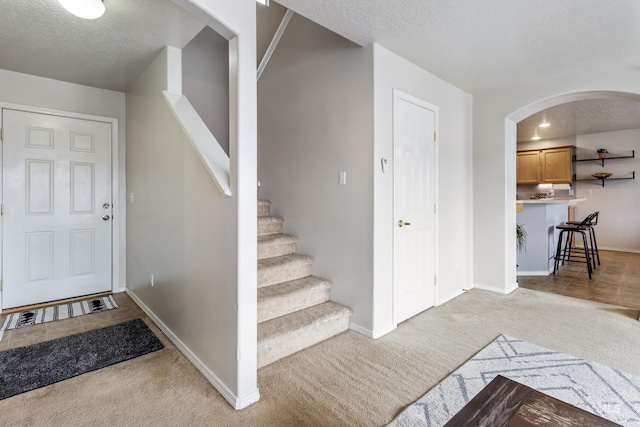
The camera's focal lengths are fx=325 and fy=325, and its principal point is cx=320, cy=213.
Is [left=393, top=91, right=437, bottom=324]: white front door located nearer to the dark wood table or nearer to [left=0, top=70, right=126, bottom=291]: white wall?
the dark wood table

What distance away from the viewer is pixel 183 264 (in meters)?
2.43

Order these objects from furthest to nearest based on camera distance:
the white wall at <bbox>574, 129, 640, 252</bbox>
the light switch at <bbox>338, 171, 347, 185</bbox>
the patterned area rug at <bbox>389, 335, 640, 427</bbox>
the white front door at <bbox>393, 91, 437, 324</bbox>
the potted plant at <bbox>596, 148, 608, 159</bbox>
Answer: the potted plant at <bbox>596, 148, 608, 159</bbox>
the white wall at <bbox>574, 129, 640, 252</bbox>
the white front door at <bbox>393, 91, 437, 324</bbox>
the light switch at <bbox>338, 171, 347, 185</bbox>
the patterned area rug at <bbox>389, 335, 640, 427</bbox>

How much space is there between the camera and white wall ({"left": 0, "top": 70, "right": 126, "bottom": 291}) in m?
3.23

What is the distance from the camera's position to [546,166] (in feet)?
23.1

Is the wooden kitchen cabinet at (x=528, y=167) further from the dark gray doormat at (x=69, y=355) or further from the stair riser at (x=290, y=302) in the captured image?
the dark gray doormat at (x=69, y=355)

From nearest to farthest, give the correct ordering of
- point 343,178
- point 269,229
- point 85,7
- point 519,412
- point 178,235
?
point 519,412 < point 85,7 < point 178,235 < point 343,178 < point 269,229

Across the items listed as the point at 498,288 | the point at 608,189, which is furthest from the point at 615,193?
the point at 498,288

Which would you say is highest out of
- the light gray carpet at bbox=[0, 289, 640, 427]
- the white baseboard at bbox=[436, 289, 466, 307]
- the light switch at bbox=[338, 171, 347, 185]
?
the light switch at bbox=[338, 171, 347, 185]

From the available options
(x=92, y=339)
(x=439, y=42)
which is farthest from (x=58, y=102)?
(x=439, y=42)

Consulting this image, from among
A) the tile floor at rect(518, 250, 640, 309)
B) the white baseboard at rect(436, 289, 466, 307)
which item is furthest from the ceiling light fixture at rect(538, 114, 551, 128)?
the white baseboard at rect(436, 289, 466, 307)

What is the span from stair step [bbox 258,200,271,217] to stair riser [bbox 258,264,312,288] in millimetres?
860

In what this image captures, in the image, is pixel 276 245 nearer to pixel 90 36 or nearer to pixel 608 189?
pixel 90 36

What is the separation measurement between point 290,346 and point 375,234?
106 centimetres

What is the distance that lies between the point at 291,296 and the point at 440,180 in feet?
6.56
